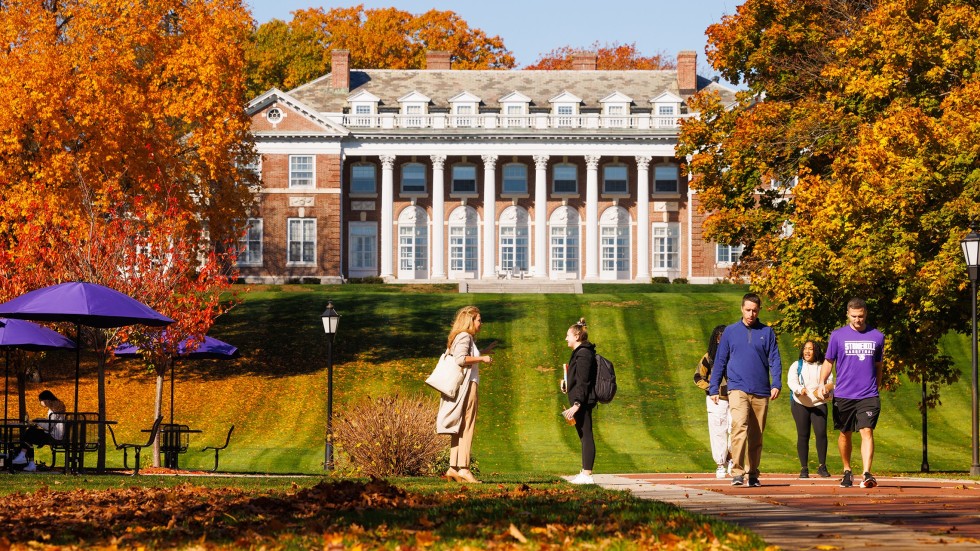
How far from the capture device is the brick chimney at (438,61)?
244 feet

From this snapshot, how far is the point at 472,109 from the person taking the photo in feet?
233

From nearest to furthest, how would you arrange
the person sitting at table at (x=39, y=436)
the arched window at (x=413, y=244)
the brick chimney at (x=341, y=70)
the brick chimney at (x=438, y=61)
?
1. the person sitting at table at (x=39, y=436)
2. the brick chimney at (x=341, y=70)
3. the arched window at (x=413, y=244)
4. the brick chimney at (x=438, y=61)

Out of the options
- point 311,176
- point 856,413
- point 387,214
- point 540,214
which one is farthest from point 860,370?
point 387,214

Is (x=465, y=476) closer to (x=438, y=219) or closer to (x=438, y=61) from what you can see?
(x=438, y=219)

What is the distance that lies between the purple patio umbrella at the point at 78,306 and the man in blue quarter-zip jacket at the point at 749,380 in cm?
832

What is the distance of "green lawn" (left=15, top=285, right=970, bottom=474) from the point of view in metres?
28.2

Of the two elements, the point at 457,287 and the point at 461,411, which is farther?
the point at 457,287

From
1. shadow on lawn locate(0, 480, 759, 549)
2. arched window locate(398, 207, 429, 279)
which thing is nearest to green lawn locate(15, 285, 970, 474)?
shadow on lawn locate(0, 480, 759, 549)

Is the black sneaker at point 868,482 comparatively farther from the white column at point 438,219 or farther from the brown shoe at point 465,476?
the white column at point 438,219

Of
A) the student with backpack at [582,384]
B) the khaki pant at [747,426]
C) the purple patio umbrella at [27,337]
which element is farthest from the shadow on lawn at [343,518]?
the purple patio umbrella at [27,337]

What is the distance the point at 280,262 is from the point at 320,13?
61.9 ft

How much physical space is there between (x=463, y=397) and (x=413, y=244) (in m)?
57.2

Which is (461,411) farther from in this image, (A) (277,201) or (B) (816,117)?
(A) (277,201)

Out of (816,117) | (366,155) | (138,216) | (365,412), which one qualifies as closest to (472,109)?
(366,155)
